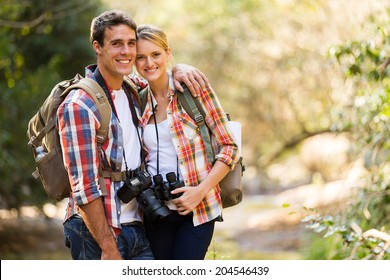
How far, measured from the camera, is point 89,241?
307 cm

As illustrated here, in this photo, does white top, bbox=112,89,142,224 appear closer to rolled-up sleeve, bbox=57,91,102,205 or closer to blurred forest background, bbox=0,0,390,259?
rolled-up sleeve, bbox=57,91,102,205

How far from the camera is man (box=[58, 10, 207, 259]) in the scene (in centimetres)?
294

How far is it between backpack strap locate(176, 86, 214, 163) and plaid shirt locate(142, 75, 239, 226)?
19 millimetres

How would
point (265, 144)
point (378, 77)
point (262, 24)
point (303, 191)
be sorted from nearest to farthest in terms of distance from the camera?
point (378, 77) < point (262, 24) < point (303, 191) < point (265, 144)

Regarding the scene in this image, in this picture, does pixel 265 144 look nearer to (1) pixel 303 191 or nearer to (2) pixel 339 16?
(1) pixel 303 191

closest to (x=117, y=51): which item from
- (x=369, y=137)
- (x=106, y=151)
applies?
(x=106, y=151)

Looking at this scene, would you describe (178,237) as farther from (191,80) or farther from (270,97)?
(270,97)

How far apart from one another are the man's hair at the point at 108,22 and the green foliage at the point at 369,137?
201 centimetres

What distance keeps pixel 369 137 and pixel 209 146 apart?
396 cm

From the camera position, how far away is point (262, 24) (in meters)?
17.4

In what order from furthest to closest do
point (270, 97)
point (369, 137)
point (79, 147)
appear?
point (270, 97) → point (369, 137) → point (79, 147)

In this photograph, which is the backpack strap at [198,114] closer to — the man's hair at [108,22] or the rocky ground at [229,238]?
the man's hair at [108,22]
